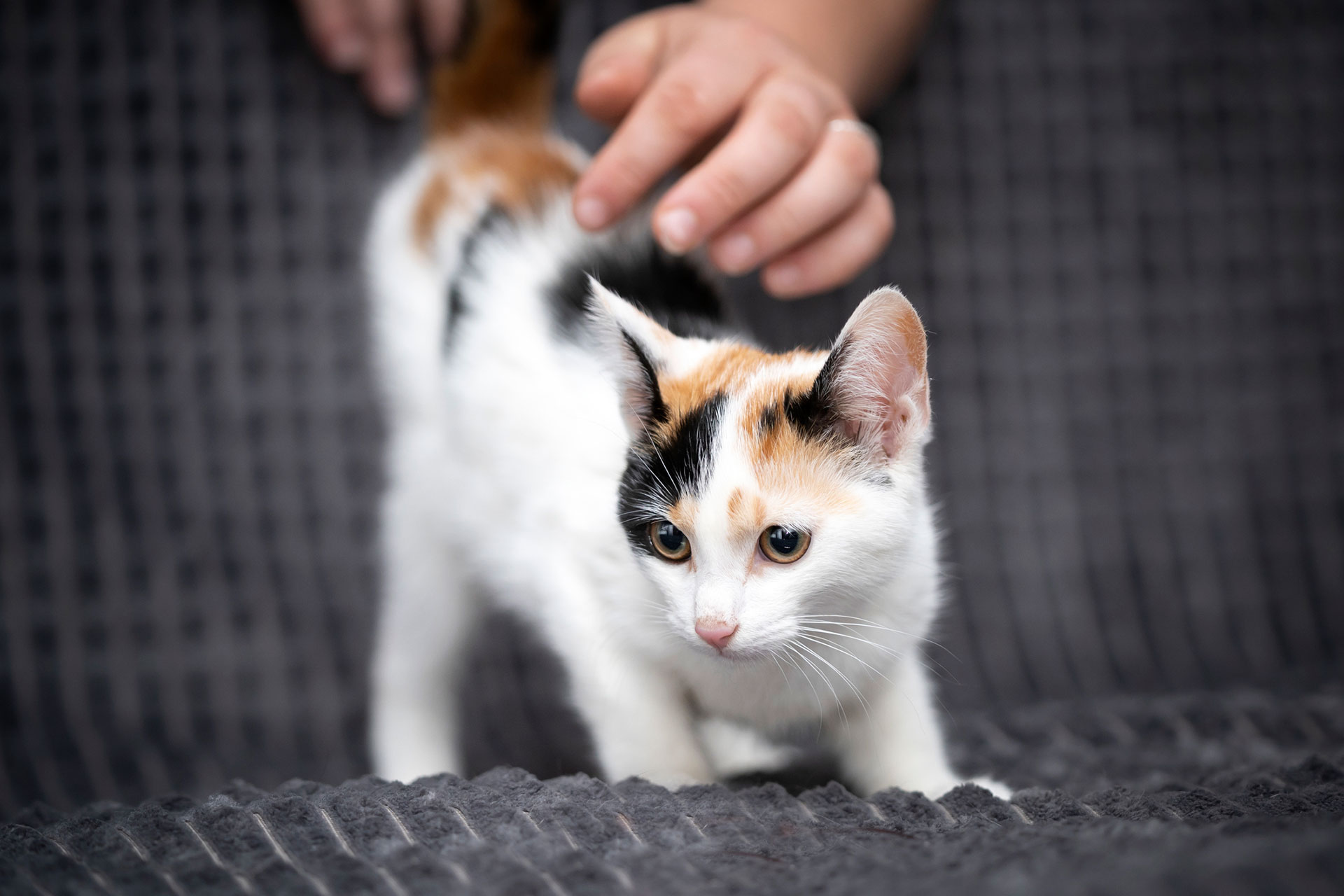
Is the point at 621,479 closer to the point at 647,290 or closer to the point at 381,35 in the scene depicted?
the point at 647,290

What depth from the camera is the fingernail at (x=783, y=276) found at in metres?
1.01

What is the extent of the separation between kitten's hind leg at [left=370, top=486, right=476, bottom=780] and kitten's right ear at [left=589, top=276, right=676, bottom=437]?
1.52 ft

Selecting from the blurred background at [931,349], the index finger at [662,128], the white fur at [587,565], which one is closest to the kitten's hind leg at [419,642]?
the white fur at [587,565]

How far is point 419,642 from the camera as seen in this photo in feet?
3.88

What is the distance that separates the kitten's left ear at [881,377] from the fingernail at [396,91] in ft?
3.23

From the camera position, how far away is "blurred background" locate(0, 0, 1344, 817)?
141 cm

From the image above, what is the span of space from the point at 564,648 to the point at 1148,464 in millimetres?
1067

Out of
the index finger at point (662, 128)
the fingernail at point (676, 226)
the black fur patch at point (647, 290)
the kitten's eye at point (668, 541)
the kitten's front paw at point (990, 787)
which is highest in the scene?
the index finger at point (662, 128)

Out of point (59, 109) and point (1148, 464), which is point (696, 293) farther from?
point (59, 109)

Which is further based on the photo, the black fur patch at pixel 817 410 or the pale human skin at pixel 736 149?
the pale human skin at pixel 736 149

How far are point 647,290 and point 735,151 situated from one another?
7.5 inches

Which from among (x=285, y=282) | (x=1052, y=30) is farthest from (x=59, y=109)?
(x=1052, y=30)

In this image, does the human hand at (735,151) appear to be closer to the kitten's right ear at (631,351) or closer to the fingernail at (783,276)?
the fingernail at (783,276)

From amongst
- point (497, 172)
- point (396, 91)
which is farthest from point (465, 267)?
point (396, 91)
